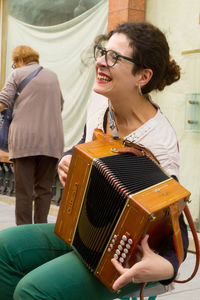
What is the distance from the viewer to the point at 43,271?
1.88m

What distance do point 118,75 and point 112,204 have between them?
59 centimetres

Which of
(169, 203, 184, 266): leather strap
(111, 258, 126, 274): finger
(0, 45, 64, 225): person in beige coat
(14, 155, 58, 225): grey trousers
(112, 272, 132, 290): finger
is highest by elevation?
(169, 203, 184, 266): leather strap

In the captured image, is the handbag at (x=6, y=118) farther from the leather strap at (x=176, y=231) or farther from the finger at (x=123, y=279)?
the finger at (x=123, y=279)

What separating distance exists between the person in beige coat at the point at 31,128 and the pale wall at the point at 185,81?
1470 millimetres

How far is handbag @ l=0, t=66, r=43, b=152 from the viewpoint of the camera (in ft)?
15.5

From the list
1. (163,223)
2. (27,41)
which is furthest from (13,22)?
(163,223)

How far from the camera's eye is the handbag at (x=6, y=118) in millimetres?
4727

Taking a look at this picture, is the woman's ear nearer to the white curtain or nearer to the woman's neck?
the woman's neck

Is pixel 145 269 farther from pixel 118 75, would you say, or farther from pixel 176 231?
pixel 118 75

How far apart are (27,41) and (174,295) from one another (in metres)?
5.44

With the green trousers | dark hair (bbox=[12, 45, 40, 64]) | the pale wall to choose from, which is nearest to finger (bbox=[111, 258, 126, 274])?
the green trousers

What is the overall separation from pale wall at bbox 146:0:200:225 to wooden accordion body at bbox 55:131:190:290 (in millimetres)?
3778

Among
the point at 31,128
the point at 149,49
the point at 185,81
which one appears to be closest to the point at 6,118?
the point at 31,128

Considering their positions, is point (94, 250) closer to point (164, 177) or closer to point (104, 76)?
point (164, 177)
